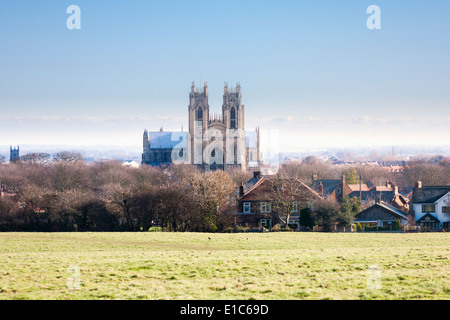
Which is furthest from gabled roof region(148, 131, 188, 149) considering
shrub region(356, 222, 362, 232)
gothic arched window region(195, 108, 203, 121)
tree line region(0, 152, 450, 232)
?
shrub region(356, 222, 362, 232)

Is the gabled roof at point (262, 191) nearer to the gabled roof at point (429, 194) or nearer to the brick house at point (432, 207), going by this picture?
the brick house at point (432, 207)

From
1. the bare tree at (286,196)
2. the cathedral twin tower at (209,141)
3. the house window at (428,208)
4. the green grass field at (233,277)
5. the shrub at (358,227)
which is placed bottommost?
the shrub at (358,227)

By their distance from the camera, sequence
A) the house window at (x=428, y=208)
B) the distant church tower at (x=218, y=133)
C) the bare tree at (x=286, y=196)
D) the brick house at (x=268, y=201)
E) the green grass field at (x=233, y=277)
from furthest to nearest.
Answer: the distant church tower at (x=218, y=133) < the house window at (x=428, y=208) < the brick house at (x=268, y=201) < the bare tree at (x=286, y=196) < the green grass field at (x=233, y=277)

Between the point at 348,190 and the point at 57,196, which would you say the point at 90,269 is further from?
the point at 348,190

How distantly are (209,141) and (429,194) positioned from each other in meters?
83.8

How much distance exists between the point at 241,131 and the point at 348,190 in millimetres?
71531

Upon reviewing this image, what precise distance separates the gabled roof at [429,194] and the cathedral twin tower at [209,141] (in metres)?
73.3

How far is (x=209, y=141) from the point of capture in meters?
138

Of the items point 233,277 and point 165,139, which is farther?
point 165,139

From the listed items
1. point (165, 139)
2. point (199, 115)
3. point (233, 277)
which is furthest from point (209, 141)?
point (233, 277)

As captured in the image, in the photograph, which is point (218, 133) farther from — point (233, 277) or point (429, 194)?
point (233, 277)

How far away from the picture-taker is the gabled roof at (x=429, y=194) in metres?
59.4

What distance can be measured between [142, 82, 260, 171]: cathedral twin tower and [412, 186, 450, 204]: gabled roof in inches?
2885

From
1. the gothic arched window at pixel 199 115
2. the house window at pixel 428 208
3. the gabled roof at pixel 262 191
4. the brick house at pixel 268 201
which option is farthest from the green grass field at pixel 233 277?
the gothic arched window at pixel 199 115
